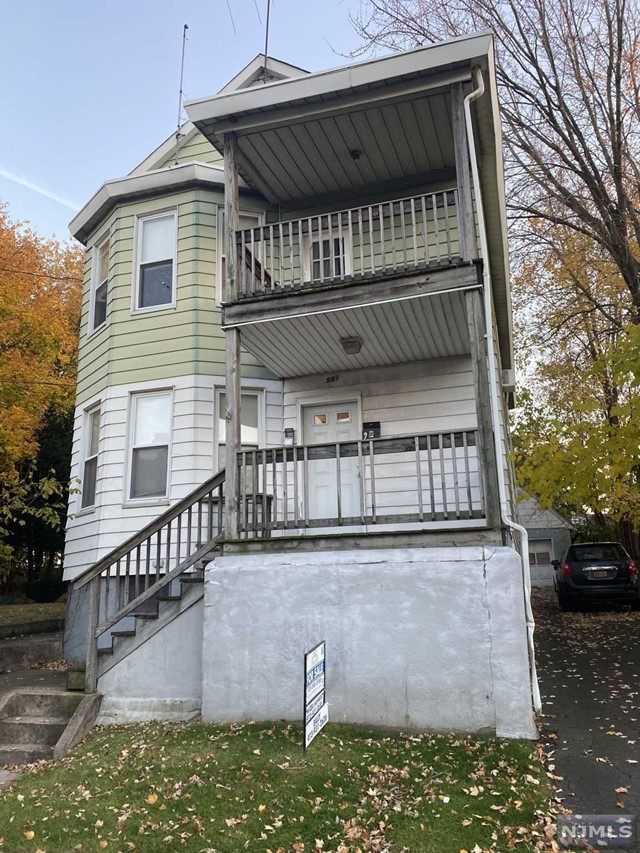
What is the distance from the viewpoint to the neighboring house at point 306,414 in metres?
6.53

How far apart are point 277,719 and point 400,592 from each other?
1.82 meters

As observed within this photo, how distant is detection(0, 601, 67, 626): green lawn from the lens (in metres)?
13.0

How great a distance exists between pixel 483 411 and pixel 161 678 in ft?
15.3

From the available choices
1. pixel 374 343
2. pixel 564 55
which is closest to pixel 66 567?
pixel 374 343

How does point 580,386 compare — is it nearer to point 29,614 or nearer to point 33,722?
point 29,614

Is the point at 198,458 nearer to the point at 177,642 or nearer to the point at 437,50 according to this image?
the point at 177,642

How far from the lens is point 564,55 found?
14.6m

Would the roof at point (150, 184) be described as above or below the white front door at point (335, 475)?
above

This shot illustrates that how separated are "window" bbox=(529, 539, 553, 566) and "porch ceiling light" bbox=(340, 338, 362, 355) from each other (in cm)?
2095

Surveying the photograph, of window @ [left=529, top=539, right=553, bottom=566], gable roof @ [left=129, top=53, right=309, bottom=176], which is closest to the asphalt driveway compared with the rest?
gable roof @ [left=129, top=53, right=309, bottom=176]

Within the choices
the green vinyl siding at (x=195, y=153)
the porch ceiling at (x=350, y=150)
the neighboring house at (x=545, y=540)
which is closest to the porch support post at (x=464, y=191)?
the porch ceiling at (x=350, y=150)

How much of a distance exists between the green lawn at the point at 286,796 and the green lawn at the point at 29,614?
7.61 m

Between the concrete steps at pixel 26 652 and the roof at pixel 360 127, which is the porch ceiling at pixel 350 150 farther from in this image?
the concrete steps at pixel 26 652

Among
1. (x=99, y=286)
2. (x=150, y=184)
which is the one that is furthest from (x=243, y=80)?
(x=99, y=286)
